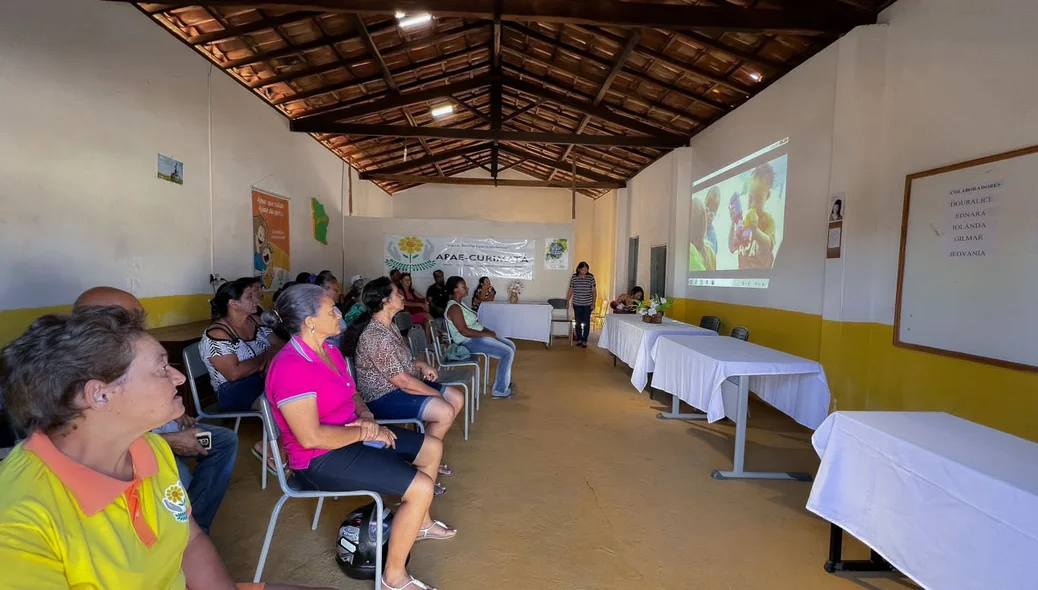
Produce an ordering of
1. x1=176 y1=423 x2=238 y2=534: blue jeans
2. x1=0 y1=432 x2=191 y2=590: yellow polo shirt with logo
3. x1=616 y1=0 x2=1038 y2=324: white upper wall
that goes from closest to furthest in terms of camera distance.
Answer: x1=0 y1=432 x2=191 y2=590: yellow polo shirt with logo < x1=176 y1=423 x2=238 y2=534: blue jeans < x1=616 y1=0 x2=1038 y2=324: white upper wall

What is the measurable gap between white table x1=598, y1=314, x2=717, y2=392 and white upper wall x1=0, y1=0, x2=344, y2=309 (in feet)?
13.4

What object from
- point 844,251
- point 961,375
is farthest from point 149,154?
point 961,375

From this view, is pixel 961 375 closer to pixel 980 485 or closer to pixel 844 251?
pixel 844 251

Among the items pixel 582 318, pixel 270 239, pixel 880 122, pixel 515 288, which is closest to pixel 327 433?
pixel 880 122

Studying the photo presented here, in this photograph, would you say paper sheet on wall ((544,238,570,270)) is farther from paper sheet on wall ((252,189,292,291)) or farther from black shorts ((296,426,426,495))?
black shorts ((296,426,426,495))

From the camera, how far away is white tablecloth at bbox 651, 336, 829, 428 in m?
2.86

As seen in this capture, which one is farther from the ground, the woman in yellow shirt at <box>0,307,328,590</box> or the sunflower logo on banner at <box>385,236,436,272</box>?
the sunflower logo on banner at <box>385,236,436,272</box>

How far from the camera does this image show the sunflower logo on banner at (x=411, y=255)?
7.89 m

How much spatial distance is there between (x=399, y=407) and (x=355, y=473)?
2.75ft

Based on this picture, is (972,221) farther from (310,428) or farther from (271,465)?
(271,465)

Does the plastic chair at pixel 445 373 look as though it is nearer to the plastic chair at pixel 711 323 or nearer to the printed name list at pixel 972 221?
the plastic chair at pixel 711 323

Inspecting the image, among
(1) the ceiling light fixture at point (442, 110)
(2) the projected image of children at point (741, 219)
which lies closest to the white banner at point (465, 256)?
(1) the ceiling light fixture at point (442, 110)

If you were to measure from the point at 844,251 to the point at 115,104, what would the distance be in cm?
538

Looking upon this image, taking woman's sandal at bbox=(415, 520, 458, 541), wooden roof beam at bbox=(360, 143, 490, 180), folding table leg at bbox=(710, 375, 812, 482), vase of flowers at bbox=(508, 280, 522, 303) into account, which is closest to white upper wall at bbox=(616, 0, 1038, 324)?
folding table leg at bbox=(710, 375, 812, 482)
